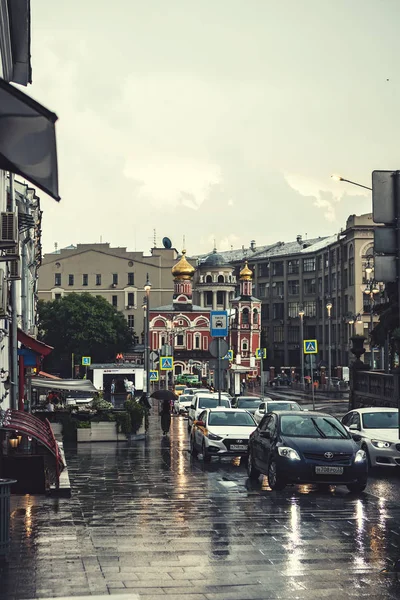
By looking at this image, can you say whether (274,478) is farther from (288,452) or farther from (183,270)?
(183,270)

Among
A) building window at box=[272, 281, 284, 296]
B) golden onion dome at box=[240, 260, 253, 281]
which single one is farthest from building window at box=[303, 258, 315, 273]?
golden onion dome at box=[240, 260, 253, 281]

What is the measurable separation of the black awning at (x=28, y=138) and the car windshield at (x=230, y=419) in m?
19.4

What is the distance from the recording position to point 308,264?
138 meters

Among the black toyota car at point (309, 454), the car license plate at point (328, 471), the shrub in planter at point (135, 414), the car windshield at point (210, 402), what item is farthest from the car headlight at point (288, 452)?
the car windshield at point (210, 402)

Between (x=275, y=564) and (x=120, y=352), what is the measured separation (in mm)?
106566

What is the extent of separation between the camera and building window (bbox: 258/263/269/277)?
150875 mm

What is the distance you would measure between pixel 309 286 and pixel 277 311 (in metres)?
10.7

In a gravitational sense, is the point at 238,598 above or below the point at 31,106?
below

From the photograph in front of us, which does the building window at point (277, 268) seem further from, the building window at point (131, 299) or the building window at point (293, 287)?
the building window at point (131, 299)

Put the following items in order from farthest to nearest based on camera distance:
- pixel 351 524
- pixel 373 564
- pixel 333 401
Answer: pixel 333 401 < pixel 351 524 < pixel 373 564

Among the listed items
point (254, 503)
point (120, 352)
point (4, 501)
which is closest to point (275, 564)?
point (4, 501)

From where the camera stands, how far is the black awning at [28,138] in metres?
5.79

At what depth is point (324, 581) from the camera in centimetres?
980

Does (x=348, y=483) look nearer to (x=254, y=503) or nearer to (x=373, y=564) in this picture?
(x=254, y=503)
